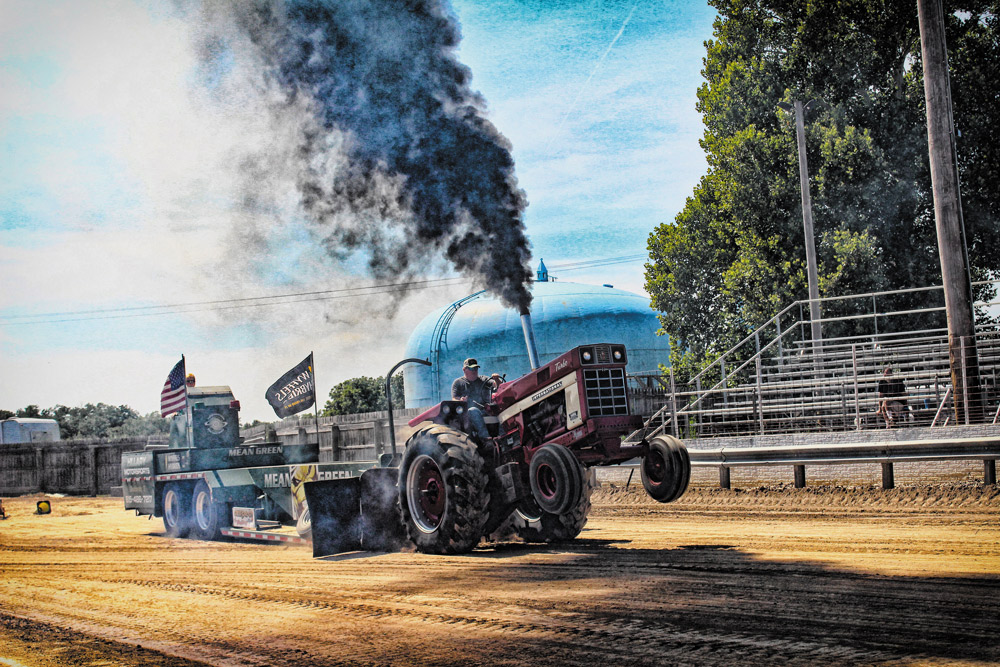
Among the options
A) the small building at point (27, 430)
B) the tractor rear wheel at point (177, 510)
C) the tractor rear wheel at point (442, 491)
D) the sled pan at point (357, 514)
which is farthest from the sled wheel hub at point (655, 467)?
the small building at point (27, 430)

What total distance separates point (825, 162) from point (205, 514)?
58.1ft

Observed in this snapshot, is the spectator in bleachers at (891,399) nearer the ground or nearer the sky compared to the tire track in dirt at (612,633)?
nearer the sky

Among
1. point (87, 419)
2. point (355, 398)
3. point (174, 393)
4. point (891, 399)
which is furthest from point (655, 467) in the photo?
point (87, 419)

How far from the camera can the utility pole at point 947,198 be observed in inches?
607

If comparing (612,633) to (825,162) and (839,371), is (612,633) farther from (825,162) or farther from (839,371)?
(825,162)

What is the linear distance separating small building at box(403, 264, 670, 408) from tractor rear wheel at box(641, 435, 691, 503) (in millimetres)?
26566

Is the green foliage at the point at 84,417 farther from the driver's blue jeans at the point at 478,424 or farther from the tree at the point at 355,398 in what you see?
the driver's blue jeans at the point at 478,424

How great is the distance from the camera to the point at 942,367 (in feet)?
63.2

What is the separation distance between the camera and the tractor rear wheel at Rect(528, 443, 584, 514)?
8586 mm

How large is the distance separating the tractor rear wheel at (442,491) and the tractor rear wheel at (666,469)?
71.0 inches

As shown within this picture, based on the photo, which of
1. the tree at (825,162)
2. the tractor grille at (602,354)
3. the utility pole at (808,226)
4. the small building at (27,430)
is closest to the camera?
the tractor grille at (602,354)

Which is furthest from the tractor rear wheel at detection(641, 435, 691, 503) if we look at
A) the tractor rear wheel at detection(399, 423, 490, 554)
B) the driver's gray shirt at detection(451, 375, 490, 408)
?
the driver's gray shirt at detection(451, 375, 490, 408)

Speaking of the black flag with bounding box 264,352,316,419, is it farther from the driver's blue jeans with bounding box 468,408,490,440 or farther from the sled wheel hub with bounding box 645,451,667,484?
the sled wheel hub with bounding box 645,451,667,484

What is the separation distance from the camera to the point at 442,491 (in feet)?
32.6
